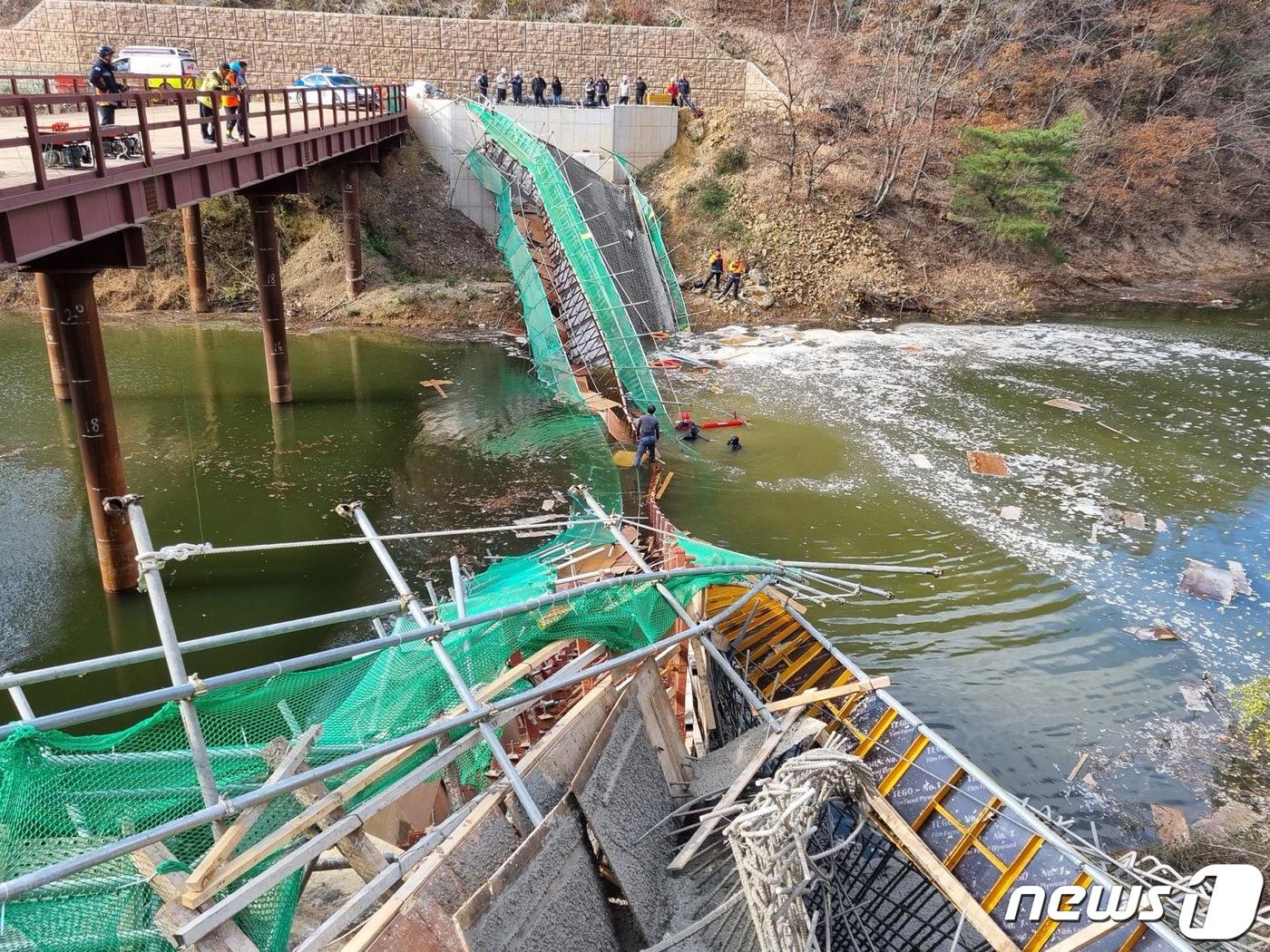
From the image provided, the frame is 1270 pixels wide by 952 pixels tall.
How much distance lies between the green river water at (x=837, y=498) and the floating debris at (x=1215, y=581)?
0.90 ft

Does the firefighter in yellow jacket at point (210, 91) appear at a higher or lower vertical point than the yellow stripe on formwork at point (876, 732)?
higher

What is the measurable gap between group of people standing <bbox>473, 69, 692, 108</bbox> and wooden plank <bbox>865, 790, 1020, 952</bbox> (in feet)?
96.8

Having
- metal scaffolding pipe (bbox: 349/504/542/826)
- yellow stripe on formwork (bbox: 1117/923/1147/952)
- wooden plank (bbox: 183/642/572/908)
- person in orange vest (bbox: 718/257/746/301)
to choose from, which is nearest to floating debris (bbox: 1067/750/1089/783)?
yellow stripe on formwork (bbox: 1117/923/1147/952)

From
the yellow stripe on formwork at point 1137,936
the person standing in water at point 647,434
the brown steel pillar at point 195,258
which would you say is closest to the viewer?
the yellow stripe on formwork at point 1137,936

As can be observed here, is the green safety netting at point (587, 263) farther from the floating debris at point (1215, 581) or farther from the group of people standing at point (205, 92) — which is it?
the floating debris at point (1215, 581)

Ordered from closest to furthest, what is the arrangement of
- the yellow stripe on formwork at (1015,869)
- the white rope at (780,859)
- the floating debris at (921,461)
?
the white rope at (780,859) → the yellow stripe on formwork at (1015,869) → the floating debris at (921,461)

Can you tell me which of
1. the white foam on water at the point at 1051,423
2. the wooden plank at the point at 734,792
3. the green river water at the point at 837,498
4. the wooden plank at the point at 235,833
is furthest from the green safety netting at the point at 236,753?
the white foam on water at the point at 1051,423

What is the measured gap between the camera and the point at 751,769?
6.79 meters

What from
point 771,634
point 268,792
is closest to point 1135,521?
point 771,634

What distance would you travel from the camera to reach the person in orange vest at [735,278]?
28828 mm

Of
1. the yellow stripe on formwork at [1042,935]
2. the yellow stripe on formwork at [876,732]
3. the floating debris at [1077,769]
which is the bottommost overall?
the floating debris at [1077,769]

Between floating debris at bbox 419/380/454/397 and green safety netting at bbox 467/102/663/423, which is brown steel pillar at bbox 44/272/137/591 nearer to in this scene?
floating debris at bbox 419/380/454/397

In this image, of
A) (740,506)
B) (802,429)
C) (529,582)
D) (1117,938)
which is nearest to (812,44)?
(802,429)

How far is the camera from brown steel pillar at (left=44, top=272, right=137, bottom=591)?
457 inches
